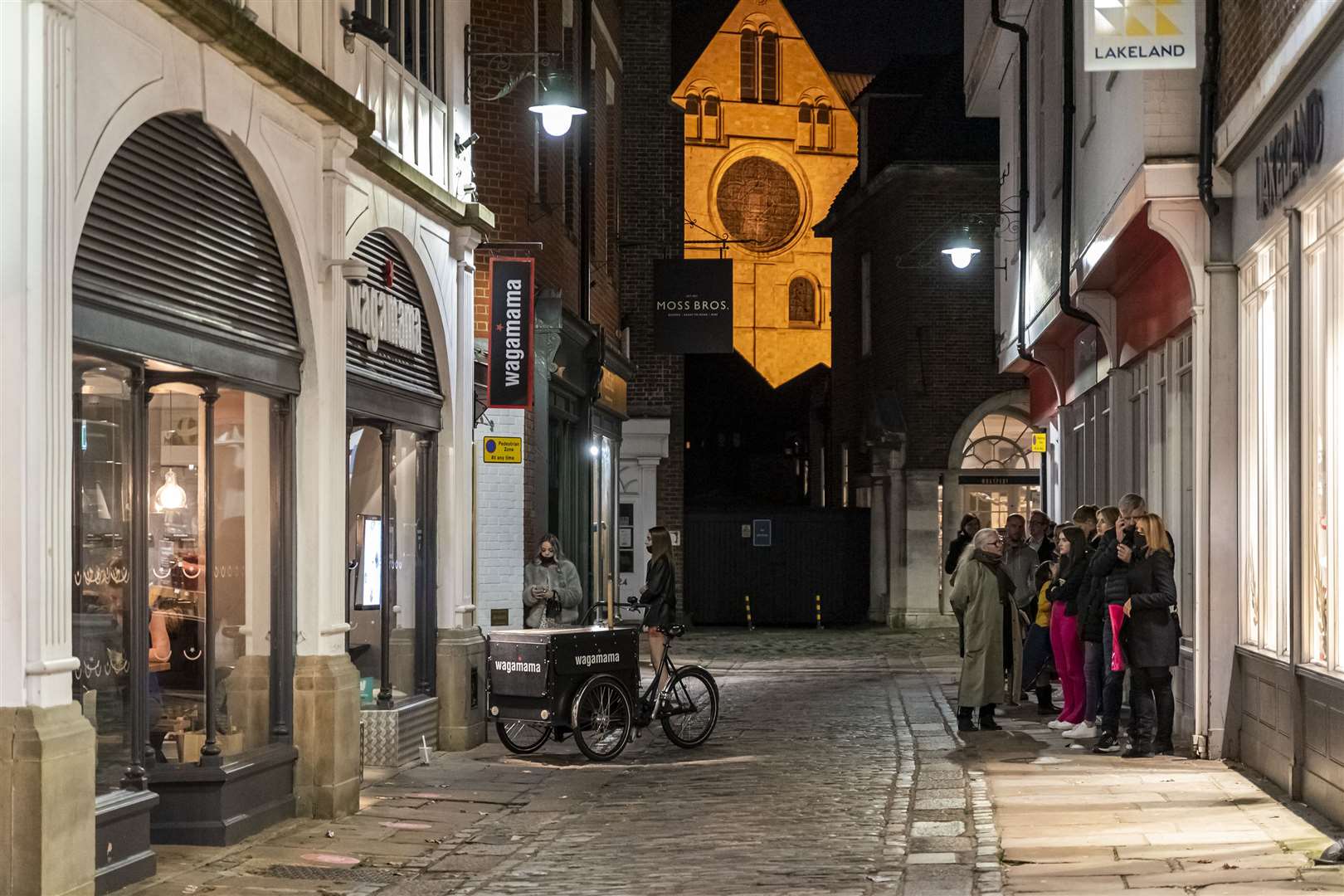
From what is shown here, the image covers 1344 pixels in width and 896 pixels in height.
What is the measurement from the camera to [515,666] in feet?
46.0

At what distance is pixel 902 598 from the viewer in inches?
1374

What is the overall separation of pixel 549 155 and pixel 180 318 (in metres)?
11.4

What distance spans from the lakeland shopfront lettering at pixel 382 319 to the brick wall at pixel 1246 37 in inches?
241

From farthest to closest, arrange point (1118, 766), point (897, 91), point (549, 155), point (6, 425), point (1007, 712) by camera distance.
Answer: point (897, 91)
point (549, 155)
point (1007, 712)
point (1118, 766)
point (6, 425)

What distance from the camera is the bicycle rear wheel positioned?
47.5ft

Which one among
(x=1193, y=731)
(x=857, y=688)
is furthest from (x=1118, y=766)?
(x=857, y=688)

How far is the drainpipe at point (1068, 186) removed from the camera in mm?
18797

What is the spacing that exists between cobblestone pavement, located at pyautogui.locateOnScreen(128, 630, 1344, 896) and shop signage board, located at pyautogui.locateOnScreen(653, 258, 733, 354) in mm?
14111

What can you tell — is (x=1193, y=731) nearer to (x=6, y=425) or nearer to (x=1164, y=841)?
(x=1164, y=841)

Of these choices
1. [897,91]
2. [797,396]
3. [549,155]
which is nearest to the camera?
[549,155]

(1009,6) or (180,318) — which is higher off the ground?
(1009,6)

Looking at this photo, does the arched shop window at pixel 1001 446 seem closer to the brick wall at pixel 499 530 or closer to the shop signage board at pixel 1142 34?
the brick wall at pixel 499 530

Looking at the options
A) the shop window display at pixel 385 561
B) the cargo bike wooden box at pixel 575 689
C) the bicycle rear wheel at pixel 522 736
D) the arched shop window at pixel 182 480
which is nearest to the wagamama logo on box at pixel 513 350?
the shop window display at pixel 385 561

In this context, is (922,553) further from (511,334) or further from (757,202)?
(511,334)
